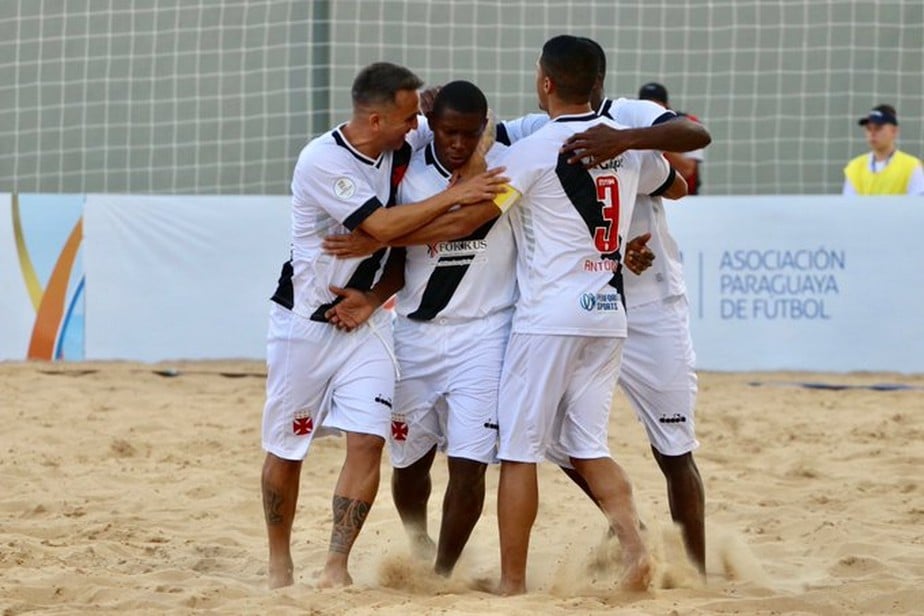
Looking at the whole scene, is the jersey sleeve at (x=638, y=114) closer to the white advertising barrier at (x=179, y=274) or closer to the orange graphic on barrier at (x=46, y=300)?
the white advertising barrier at (x=179, y=274)

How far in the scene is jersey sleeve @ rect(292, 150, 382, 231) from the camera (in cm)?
530

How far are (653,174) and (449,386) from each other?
107cm

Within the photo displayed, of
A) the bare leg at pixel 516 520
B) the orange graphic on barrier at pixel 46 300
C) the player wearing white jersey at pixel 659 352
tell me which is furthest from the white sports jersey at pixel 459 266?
the orange graphic on barrier at pixel 46 300

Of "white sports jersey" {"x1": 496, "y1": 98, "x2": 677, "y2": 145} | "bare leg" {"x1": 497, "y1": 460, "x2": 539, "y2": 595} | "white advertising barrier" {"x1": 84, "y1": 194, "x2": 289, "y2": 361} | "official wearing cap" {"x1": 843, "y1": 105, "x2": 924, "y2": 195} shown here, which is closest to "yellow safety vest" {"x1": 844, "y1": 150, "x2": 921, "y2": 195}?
"official wearing cap" {"x1": 843, "y1": 105, "x2": 924, "y2": 195}

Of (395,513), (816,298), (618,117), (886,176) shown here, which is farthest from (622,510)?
(886,176)

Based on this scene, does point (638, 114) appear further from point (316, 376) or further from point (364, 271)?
point (316, 376)

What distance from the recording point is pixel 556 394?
5.29m

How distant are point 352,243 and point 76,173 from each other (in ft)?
32.6

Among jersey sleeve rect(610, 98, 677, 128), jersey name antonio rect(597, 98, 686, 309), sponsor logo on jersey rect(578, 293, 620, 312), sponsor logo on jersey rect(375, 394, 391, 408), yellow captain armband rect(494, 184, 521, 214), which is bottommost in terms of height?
sponsor logo on jersey rect(375, 394, 391, 408)

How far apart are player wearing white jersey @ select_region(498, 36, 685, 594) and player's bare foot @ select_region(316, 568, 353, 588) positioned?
55cm

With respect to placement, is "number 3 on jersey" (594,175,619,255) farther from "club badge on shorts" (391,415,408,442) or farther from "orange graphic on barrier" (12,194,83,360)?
"orange graphic on barrier" (12,194,83,360)

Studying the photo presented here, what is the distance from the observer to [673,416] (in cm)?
559

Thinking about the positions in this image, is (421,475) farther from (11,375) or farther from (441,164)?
(11,375)

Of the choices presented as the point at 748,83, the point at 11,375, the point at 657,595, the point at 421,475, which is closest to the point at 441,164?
the point at 421,475
